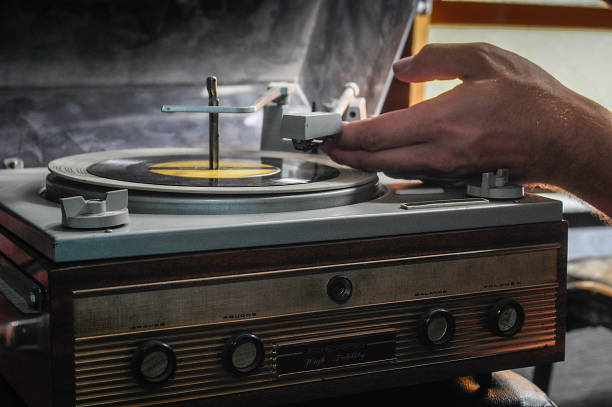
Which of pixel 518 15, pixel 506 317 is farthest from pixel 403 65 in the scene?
pixel 518 15

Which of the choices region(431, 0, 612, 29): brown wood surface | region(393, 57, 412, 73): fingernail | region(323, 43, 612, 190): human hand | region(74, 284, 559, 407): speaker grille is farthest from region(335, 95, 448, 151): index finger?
region(431, 0, 612, 29): brown wood surface

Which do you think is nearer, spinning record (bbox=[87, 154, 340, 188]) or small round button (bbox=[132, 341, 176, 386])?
small round button (bbox=[132, 341, 176, 386])

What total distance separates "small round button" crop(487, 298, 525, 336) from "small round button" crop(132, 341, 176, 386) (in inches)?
17.2

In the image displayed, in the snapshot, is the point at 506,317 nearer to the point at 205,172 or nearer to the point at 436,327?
the point at 436,327

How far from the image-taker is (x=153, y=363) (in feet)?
2.48

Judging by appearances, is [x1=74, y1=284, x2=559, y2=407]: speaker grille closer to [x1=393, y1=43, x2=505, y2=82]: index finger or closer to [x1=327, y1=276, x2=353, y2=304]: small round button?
[x1=327, y1=276, x2=353, y2=304]: small round button

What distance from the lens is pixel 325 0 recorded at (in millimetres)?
1609

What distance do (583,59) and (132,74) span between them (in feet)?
5.95

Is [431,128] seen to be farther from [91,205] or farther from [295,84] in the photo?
[295,84]

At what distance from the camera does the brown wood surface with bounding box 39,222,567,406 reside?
2.34 ft

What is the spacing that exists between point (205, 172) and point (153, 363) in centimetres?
40

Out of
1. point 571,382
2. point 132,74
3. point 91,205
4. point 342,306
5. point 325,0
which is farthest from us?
point 571,382

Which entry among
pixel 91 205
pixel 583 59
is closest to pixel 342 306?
pixel 91 205

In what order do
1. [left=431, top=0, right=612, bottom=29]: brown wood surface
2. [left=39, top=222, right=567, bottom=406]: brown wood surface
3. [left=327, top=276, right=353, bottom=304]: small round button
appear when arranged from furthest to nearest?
1. [left=431, top=0, right=612, bottom=29]: brown wood surface
2. [left=327, top=276, right=353, bottom=304]: small round button
3. [left=39, top=222, right=567, bottom=406]: brown wood surface
